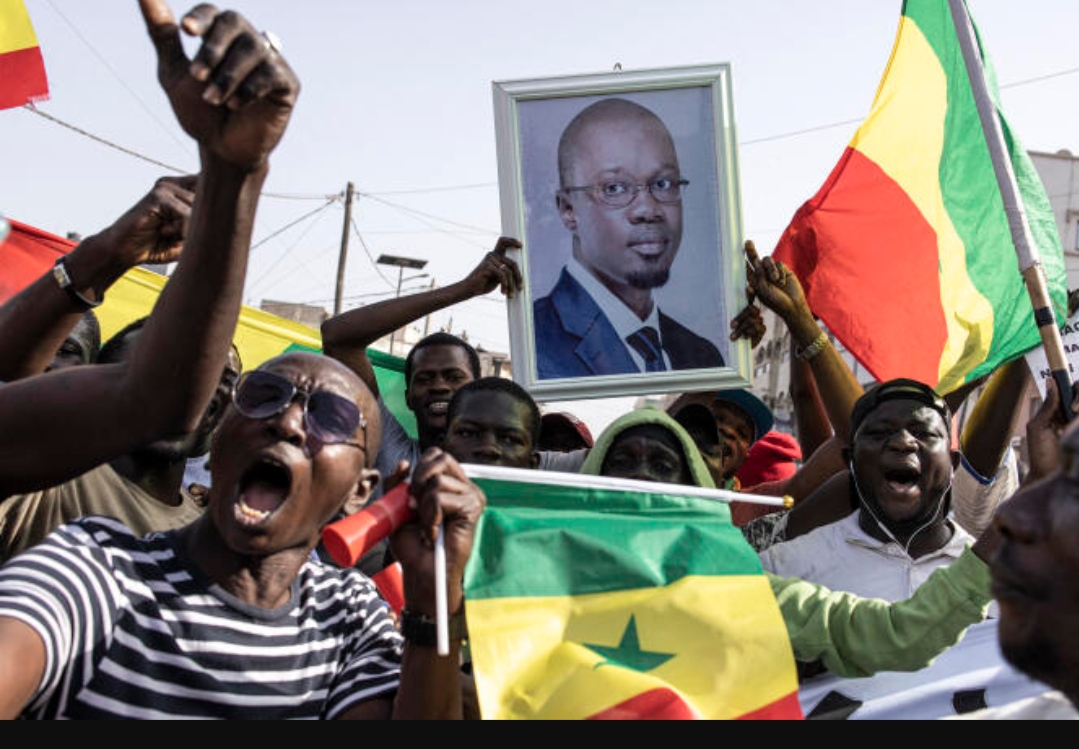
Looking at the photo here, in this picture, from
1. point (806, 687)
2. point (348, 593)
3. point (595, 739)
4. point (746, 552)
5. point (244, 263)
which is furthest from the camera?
point (806, 687)

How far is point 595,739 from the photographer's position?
7.32ft

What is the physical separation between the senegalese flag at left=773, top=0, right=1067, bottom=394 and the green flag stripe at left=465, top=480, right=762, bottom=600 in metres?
2.30

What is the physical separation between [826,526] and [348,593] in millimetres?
1865

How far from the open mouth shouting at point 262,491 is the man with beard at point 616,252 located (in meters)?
2.42

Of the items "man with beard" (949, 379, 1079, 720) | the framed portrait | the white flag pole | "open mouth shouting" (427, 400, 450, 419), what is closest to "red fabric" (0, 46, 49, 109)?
the framed portrait

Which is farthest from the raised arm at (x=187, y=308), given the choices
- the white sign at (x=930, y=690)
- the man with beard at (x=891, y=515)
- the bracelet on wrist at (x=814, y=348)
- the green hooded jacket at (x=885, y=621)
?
the bracelet on wrist at (x=814, y=348)

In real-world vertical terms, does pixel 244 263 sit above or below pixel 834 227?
below

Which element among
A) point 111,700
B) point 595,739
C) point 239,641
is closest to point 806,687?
point 595,739

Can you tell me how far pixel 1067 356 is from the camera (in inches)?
183

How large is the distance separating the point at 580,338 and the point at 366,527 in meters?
2.72

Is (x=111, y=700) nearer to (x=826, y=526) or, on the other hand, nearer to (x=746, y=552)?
(x=746, y=552)

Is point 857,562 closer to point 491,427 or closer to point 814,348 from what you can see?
point 814,348

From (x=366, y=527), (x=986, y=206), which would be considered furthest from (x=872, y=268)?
(x=366, y=527)

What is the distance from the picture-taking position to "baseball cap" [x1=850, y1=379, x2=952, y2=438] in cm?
388
